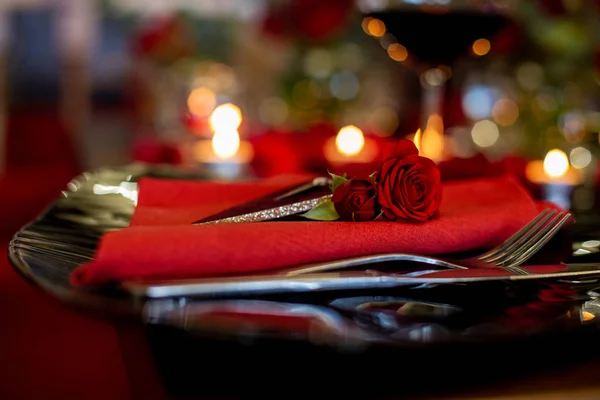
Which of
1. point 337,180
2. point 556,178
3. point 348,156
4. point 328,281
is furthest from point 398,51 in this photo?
point 328,281

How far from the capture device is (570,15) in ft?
4.60

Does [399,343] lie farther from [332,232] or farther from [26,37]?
[26,37]

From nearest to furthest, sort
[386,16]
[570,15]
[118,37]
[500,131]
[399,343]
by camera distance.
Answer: [399,343] < [386,16] < [570,15] < [500,131] < [118,37]

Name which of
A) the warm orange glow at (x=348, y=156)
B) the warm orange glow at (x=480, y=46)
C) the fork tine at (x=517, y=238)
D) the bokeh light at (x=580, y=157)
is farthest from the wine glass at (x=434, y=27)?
the fork tine at (x=517, y=238)

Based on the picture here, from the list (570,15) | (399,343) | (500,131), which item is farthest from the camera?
(500,131)

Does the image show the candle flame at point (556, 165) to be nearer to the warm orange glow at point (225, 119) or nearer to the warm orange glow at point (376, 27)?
the warm orange glow at point (376, 27)

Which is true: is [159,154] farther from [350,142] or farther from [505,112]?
[505,112]

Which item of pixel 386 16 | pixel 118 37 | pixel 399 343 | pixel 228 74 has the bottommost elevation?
pixel 399 343

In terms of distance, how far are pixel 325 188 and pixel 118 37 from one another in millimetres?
3004

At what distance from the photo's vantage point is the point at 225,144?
982mm

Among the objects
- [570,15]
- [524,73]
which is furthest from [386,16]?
[524,73]

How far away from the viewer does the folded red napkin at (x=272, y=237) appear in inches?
13.8

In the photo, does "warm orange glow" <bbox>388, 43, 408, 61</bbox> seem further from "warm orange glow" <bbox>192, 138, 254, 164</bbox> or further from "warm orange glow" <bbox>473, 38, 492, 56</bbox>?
"warm orange glow" <bbox>192, 138, 254, 164</bbox>

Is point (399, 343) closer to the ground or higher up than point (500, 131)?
closer to the ground
